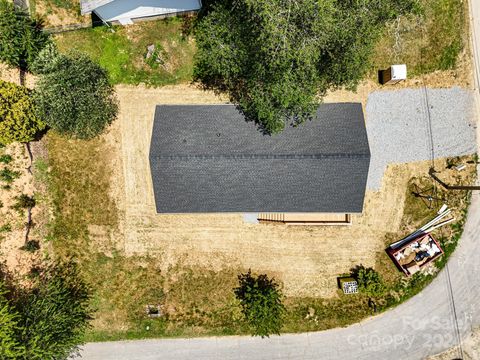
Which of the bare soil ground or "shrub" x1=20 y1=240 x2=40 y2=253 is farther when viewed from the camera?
the bare soil ground

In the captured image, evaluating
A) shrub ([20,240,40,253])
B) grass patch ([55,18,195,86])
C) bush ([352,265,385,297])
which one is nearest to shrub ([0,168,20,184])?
shrub ([20,240,40,253])

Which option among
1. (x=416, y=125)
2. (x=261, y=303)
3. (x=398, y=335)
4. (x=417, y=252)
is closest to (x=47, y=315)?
(x=261, y=303)

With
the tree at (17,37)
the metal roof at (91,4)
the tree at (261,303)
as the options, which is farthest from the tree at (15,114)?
the tree at (261,303)

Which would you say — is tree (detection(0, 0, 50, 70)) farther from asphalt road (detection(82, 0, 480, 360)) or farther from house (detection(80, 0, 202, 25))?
asphalt road (detection(82, 0, 480, 360))

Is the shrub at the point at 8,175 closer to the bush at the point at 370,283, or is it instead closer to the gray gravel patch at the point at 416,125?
the gray gravel patch at the point at 416,125

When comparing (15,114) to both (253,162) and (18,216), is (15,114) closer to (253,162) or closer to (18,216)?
(18,216)

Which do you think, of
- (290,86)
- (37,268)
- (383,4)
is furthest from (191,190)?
(383,4)
